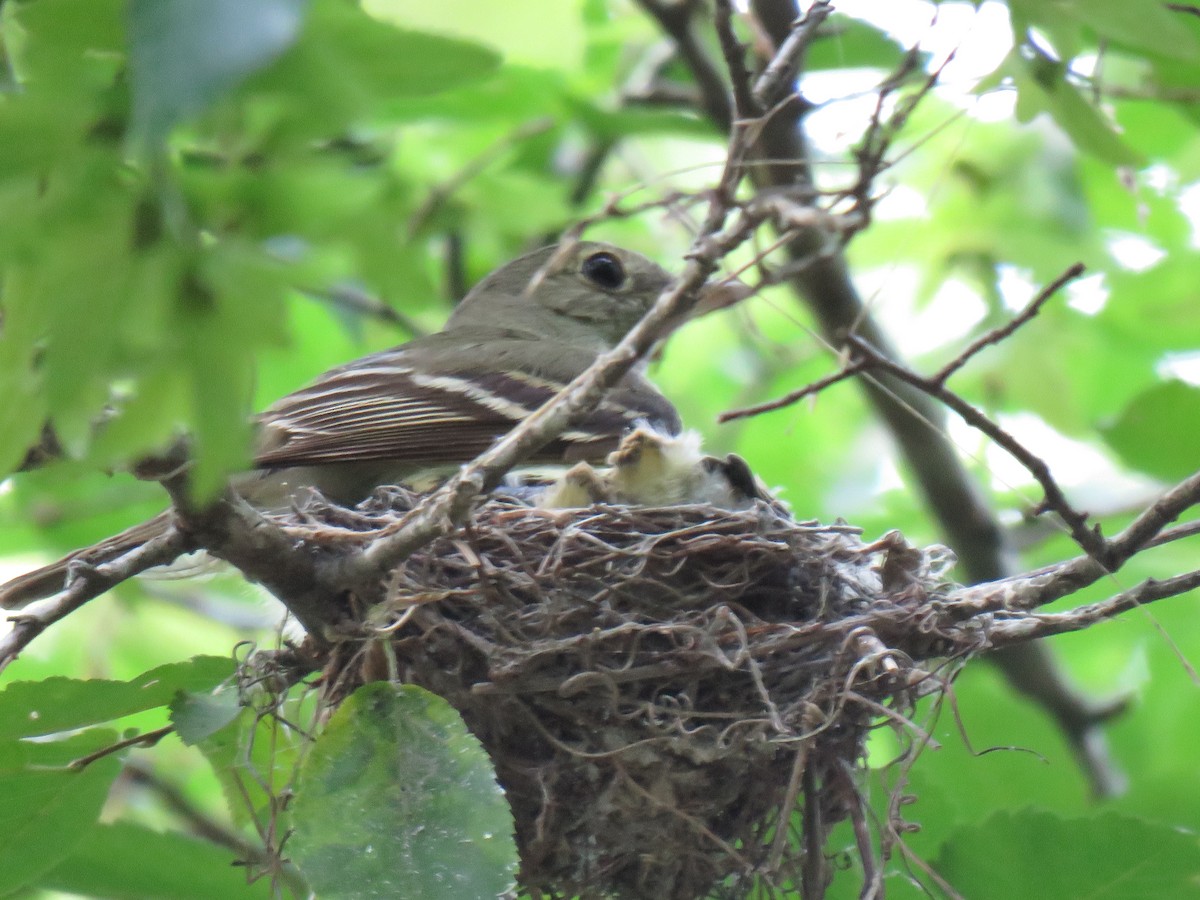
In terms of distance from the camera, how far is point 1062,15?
2352mm

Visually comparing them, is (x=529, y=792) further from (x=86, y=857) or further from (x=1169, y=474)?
(x=1169, y=474)

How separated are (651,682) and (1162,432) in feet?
6.22

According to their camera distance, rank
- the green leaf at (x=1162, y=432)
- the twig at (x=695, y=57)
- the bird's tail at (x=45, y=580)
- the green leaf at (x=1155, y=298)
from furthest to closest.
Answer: the green leaf at (x=1155, y=298) < the twig at (x=695, y=57) < the green leaf at (x=1162, y=432) < the bird's tail at (x=45, y=580)

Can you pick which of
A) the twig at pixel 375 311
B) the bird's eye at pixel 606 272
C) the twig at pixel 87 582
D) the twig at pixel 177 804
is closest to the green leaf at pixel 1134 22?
the twig at pixel 87 582

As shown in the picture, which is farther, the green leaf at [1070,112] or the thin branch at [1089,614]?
the green leaf at [1070,112]

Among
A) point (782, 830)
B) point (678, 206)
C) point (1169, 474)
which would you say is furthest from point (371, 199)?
point (1169, 474)

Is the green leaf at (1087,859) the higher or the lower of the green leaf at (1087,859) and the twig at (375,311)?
the lower

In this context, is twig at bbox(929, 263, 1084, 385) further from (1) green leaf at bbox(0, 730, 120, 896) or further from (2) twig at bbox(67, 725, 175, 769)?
(1) green leaf at bbox(0, 730, 120, 896)

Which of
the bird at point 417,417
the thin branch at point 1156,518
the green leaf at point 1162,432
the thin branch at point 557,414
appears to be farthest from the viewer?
the green leaf at point 1162,432

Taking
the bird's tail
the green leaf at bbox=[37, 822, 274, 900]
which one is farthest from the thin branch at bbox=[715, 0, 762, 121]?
the green leaf at bbox=[37, 822, 274, 900]

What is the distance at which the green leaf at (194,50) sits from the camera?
3.81 ft

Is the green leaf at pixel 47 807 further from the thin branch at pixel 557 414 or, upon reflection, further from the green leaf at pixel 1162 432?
the green leaf at pixel 1162 432

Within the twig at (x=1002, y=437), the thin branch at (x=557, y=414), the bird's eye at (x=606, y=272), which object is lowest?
the twig at (x=1002, y=437)

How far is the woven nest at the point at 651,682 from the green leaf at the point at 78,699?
0.36 metres
